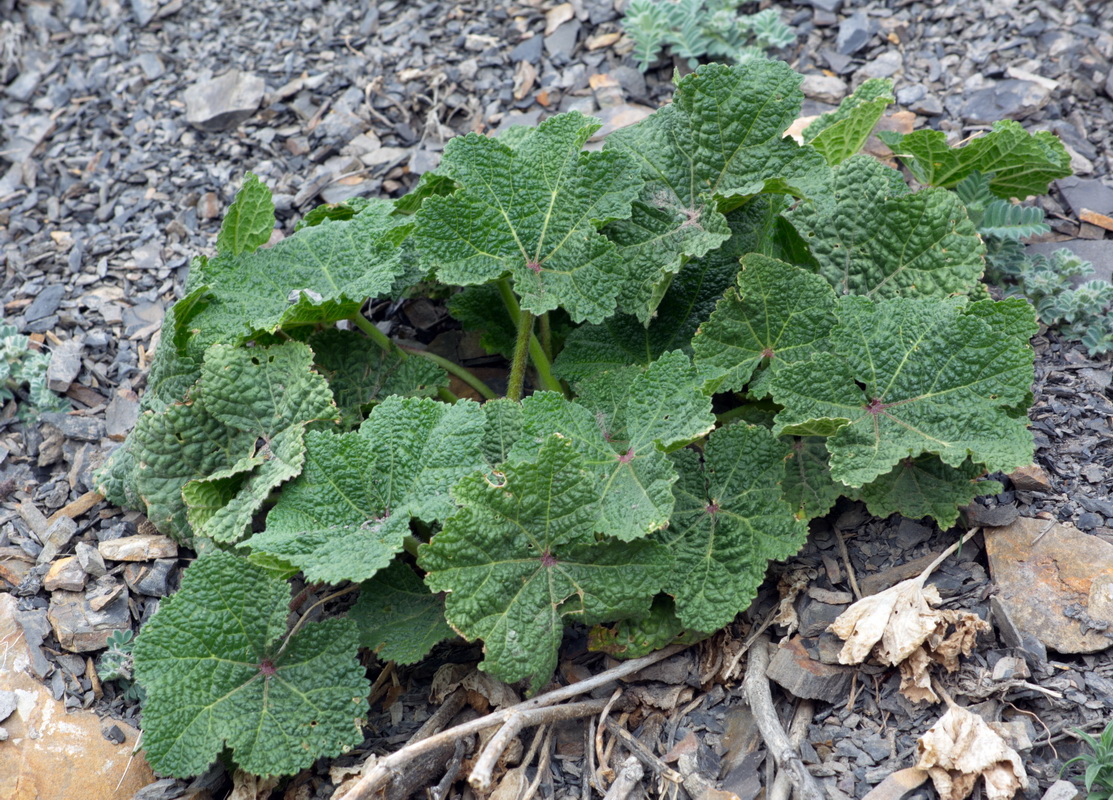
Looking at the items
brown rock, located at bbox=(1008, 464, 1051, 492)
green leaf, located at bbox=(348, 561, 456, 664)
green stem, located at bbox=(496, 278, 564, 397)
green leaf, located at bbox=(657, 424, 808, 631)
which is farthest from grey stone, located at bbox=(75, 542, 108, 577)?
brown rock, located at bbox=(1008, 464, 1051, 492)

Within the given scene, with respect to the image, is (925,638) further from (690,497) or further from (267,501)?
(267,501)

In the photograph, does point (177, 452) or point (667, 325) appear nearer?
point (177, 452)

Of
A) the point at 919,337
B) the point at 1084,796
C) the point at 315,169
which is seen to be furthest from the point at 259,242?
the point at 1084,796

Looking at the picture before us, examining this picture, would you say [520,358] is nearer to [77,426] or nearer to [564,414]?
[564,414]

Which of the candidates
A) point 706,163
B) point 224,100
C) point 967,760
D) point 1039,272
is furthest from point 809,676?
point 224,100

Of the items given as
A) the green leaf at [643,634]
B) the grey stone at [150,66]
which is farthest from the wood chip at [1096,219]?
the grey stone at [150,66]
